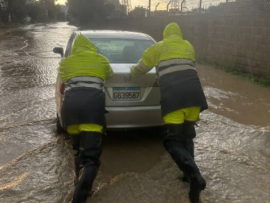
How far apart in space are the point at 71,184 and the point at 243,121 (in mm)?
3679

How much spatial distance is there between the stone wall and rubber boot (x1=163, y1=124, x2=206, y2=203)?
6.72 m

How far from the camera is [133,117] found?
4.57 m

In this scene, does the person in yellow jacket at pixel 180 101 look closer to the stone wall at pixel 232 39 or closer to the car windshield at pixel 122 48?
the car windshield at pixel 122 48

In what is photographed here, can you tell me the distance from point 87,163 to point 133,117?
134 centimetres

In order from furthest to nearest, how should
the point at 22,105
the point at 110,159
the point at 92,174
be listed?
the point at 22,105
the point at 110,159
the point at 92,174

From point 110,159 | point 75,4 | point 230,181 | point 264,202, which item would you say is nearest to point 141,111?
point 110,159

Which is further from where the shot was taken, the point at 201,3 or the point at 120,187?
the point at 201,3

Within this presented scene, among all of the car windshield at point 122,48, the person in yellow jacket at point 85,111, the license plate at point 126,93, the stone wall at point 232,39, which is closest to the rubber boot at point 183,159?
the person in yellow jacket at point 85,111

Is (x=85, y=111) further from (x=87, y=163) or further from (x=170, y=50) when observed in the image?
(x=170, y=50)

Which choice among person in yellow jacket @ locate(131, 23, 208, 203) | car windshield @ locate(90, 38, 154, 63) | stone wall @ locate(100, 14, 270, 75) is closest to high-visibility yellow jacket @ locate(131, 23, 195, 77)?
person in yellow jacket @ locate(131, 23, 208, 203)

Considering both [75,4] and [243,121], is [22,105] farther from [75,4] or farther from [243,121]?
[75,4]

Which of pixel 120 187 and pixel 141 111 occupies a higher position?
pixel 141 111

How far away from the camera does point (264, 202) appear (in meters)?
3.62

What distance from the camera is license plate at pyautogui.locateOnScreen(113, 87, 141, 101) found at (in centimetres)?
455
